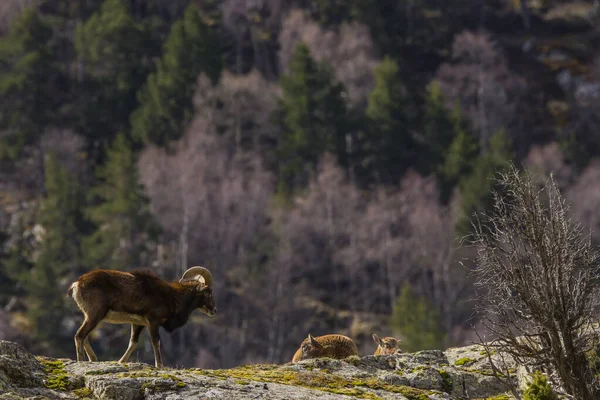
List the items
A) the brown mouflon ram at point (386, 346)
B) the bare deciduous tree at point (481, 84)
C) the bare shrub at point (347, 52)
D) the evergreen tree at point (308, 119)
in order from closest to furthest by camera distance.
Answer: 1. the brown mouflon ram at point (386, 346)
2. the evergreen tree at point (308, 119)
3. the bare deciduous tree at point (481, 84)
4. the bare shrub at point (347, 52)

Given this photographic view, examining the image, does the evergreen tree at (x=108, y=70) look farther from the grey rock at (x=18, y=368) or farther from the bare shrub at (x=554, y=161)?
the grey rock at (x=18, y=368)

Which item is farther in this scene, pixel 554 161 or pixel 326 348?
pixel 554 161

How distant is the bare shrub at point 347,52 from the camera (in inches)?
5310

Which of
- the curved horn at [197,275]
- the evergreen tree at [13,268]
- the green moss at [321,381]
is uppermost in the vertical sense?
the evergreen tree at [13,268]

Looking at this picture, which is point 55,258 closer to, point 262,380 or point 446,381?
point 446,381

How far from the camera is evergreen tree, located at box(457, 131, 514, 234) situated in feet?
327

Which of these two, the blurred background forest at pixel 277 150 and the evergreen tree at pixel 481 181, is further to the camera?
the evergreen tree at pixel 481 181

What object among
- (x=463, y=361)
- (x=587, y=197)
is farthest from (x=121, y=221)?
(x=463, y=361)

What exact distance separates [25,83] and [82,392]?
104 m

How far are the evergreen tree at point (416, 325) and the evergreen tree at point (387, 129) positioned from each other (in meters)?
34.5

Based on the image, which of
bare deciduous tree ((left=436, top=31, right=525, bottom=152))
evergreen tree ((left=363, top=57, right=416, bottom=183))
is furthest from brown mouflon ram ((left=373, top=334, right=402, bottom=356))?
bare deciduous tree ((left=436, top=31, right=525, bottom=152))

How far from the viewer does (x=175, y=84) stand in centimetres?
11912

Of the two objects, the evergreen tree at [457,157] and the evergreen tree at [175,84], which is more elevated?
the evergreen tree at [175,84]

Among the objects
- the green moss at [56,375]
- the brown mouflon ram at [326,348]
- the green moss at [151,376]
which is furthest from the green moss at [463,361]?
the green moss at [56,375]
